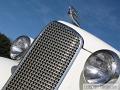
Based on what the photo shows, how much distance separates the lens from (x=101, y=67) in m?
5.05

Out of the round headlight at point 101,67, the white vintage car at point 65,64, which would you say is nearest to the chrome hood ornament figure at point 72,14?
the white vintage car at point 65,64

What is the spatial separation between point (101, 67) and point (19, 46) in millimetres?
1855

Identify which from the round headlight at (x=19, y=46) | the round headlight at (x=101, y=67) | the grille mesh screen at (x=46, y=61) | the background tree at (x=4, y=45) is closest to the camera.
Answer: the round headlight at (x=101, y=67)

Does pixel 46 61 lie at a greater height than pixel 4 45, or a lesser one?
lesser

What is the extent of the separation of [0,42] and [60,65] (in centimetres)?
1950

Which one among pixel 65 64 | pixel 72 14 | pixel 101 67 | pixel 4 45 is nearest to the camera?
pixel 101 67

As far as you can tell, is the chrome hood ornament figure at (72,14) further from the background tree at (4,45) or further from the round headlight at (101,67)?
the background tree at (4,45)

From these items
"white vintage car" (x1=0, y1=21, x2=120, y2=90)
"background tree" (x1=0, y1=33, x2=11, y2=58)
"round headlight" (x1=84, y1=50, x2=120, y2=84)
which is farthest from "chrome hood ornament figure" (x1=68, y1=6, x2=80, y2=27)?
"background tree" (x1=0, y1=33, x2=11, y2=58)

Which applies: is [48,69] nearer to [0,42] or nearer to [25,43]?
[25,43]

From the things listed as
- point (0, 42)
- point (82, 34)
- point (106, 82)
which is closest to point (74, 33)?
point (82, 34)

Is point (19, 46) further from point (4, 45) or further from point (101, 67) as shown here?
point (4, 45)

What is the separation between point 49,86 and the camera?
523 cm

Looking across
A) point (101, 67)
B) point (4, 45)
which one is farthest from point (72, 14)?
point (4, 45)

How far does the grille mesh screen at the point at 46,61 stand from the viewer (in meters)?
5.27
